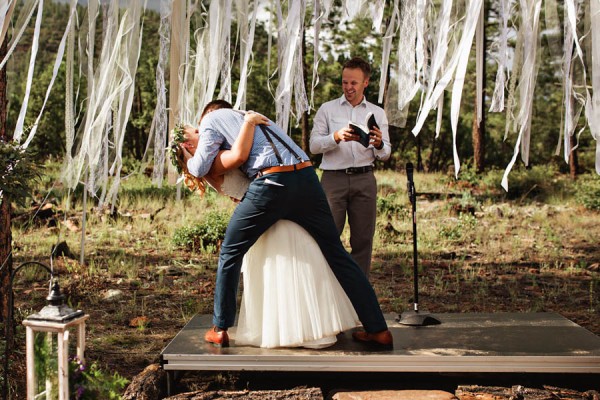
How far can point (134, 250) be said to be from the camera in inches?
314

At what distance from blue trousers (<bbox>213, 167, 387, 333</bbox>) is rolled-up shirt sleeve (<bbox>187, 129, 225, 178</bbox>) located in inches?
9.6

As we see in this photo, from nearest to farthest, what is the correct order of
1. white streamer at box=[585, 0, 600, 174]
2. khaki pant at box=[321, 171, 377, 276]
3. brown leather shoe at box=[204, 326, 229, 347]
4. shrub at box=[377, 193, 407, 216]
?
white streamer at box=[585, 0, 600, 174]
brown leather shoe at box=[204, 326, 229, 347]
khaki pant at box=[321, 171, 377, 276]
shrub at box=[377, 193, 407, 216]

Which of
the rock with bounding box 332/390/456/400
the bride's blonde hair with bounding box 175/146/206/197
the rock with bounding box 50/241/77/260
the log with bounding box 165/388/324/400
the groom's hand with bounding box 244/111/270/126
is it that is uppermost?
the groom's hand with bounding box 244/111/270/126

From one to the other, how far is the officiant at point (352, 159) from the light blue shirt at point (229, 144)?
0.94 m

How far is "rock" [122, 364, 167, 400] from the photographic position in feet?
11.6

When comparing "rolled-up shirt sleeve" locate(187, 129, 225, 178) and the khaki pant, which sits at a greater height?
"rolled-up shirt sleeve" locate(187, 129, 225, 178)

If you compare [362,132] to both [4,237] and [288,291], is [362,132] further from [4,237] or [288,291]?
[4,237]

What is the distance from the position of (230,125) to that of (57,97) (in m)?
15.8

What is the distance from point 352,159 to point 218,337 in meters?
1.49

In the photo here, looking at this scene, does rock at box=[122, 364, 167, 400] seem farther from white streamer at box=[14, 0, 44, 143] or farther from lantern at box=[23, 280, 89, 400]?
→ white streamer at box=[14, 0, 44, 143]

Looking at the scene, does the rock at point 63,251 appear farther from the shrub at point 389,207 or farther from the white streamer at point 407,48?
the white streamer at point 407,48

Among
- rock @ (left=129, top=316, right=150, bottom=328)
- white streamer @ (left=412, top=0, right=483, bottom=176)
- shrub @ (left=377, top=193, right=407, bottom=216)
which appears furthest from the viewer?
shrub @ (left=377, top=193, right=407, bottom=216)

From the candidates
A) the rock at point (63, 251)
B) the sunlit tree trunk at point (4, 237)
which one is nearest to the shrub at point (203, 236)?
the rock at point (63, 251)

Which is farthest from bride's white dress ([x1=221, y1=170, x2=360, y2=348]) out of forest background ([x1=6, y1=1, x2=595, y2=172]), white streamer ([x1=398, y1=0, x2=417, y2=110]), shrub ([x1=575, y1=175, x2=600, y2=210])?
forest background ([x1=6, y1=1, x2=595, y2=172])
